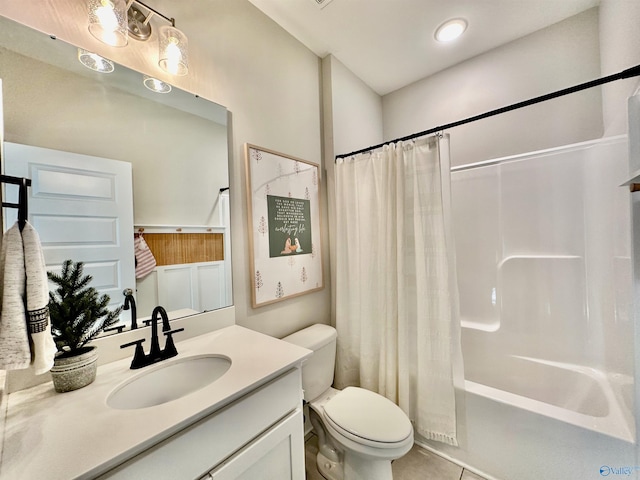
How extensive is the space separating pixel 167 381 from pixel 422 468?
4.80 ft

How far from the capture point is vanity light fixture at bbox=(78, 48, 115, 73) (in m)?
0.87

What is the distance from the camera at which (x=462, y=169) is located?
1962 millimetres

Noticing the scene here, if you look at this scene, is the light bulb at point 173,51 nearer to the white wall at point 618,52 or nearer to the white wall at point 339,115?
the white wall at point 339,115

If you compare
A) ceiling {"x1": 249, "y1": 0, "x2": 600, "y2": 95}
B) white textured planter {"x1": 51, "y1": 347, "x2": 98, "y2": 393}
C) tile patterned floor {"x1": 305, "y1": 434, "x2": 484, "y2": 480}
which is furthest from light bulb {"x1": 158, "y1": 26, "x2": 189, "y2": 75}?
tile patterned floor {"x1": 305, "y1": 434, "x2": 484, "y2": 480}

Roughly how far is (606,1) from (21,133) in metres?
2.90

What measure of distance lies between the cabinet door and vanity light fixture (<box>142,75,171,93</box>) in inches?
56.4

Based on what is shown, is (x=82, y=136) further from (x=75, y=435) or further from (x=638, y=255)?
(x=638, y=255)

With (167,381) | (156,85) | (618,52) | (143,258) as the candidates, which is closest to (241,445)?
(167,381)

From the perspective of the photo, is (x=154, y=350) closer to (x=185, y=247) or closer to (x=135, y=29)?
(x=185, y=247)

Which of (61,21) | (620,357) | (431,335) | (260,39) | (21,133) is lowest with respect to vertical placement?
(620,357)

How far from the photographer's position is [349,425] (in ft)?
3.63

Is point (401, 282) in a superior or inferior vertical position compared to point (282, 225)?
inferior

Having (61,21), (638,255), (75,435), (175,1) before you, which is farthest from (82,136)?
(638,255)

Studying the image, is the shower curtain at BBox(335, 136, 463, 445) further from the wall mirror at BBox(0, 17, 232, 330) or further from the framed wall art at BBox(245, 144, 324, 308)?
the wall mirror at BBox(0, 17, 232, 330)
